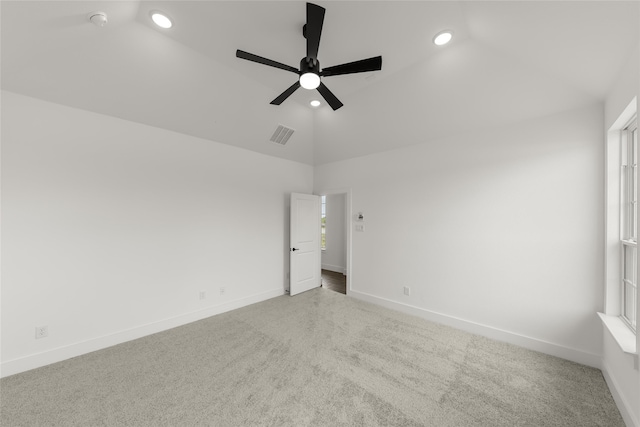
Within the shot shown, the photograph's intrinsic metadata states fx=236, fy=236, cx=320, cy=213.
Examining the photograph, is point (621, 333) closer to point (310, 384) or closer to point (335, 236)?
point (310, 384)

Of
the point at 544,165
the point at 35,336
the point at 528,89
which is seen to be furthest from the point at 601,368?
the point at 35,336

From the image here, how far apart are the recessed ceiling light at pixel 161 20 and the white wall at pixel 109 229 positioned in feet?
4.40

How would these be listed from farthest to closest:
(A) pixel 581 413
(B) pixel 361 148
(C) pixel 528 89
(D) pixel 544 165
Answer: (B) pixel 361 148 < (D) pixel 544 165 < (C) pixel 528 89 < (A) pixel 581 413

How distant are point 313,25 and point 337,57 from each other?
1.02 metres

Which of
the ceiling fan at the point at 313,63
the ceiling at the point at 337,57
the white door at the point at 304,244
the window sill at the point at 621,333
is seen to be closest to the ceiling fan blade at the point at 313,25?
the ceiling fan at the point at 313,63

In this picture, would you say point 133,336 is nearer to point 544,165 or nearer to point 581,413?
point 581,413

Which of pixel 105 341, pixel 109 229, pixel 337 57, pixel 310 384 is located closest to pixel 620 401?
pixel 310 384

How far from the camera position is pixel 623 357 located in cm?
180

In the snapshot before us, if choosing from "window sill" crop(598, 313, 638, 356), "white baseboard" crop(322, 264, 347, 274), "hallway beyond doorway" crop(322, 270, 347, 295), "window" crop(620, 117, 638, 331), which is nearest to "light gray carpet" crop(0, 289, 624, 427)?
"window sill" crop(598, 313, 638, 356)

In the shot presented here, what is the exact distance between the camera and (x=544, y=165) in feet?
8.55

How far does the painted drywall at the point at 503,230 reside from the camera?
7.91 ft

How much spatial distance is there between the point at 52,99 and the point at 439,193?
184 inches

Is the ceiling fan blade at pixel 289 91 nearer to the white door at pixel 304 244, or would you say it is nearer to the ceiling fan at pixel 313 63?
the ceiling fan at pixel 313 63

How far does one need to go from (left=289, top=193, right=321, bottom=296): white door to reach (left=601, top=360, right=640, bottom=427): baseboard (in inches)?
153
